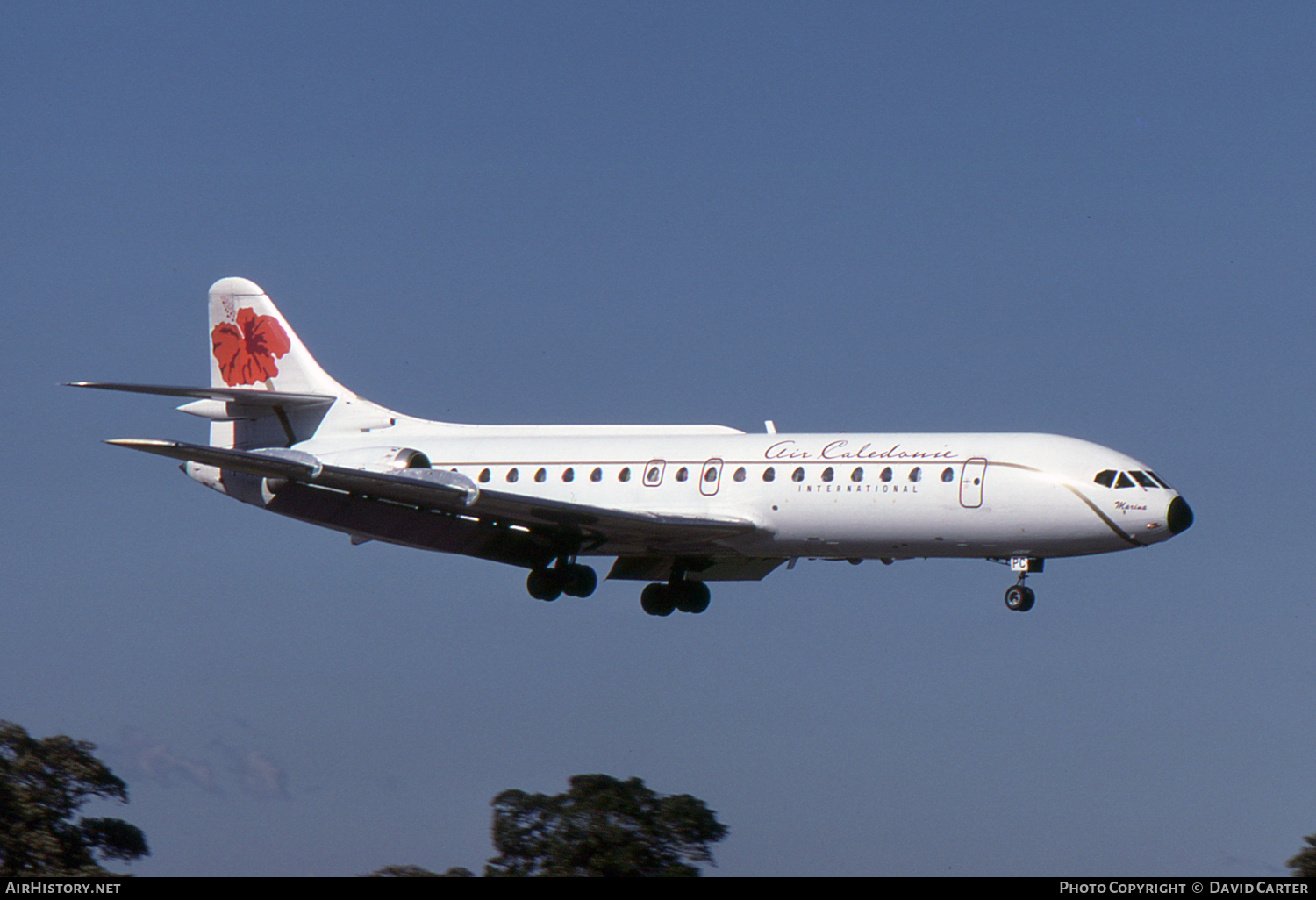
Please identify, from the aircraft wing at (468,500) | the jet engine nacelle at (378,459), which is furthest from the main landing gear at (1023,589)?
the jet engine nacelle at (378,459)

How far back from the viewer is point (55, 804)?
4603cm

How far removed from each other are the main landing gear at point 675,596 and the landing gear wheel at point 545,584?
331 cm

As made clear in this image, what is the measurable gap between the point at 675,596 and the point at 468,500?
8561mm

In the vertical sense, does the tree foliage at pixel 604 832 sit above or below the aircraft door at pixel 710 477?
below

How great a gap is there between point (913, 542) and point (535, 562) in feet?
34.6

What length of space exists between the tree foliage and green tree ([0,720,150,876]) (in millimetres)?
9949

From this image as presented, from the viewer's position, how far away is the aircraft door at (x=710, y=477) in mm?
40875

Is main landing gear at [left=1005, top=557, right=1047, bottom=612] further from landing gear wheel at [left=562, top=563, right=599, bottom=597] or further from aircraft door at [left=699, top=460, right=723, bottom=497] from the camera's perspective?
landing gear wheel at [left=562, top=563, right=599, bottom=597]

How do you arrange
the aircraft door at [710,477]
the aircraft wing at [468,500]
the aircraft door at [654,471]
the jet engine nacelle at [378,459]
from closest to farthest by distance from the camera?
1. the aircraft wing at [468,500]
2. the aircraft door at [710,477]
3. the aircraft door at [654,471]
4. the jet engine nacelle at [378,459]

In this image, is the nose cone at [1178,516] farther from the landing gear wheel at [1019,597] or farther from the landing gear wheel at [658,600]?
the landing gear wheel at [658,600]

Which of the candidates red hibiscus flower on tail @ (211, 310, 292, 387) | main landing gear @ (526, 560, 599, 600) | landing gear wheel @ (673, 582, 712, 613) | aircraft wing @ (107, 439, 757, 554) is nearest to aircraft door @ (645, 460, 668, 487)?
aircraft wing @ (107, 439, 757, 554)

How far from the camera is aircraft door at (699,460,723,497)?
40.9 meters
